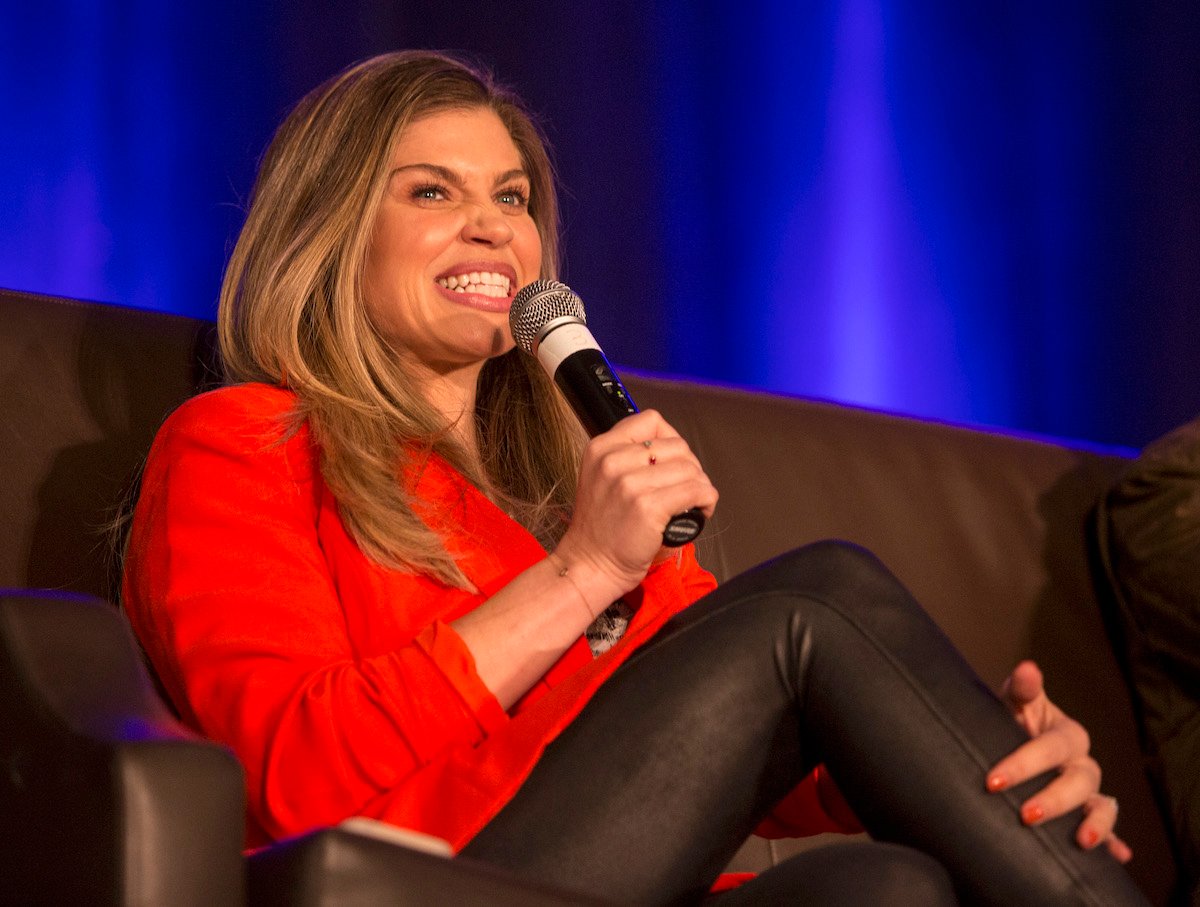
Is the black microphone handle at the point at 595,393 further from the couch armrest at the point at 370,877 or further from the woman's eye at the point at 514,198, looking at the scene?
the woman's eye at the point at 514,198

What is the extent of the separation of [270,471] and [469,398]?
0.32 metres

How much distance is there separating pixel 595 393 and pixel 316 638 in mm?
254

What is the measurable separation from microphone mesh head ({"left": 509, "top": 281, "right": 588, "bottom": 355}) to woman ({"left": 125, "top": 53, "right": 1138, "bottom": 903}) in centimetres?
14

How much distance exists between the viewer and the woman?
33.2 inches

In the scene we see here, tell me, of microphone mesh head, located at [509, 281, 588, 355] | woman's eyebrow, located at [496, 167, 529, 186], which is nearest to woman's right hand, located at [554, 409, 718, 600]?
microphone mesh head, located at [509, 281, 588, 355]

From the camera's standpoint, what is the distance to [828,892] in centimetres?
79

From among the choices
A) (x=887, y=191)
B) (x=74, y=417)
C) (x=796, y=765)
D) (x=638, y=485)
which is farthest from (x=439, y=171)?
(x=887, y=191)

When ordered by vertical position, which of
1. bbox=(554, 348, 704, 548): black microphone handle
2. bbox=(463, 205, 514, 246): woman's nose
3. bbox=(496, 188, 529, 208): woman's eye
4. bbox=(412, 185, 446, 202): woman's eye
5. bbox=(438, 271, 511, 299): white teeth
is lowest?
bbox=(554, 348, 704, 548): black microphone handle

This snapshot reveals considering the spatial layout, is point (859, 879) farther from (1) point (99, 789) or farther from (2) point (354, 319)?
(2) point (354, 319)

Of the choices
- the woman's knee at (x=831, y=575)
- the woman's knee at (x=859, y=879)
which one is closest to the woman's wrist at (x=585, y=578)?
the woman's knee at (x=831, y=575)

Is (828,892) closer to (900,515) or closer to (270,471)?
(270,471)

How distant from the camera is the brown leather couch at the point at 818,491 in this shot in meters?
1.21

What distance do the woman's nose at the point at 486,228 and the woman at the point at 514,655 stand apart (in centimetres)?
2

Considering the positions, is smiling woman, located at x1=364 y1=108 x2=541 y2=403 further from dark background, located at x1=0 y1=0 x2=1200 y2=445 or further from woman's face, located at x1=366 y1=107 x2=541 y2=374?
dark background, located at x1=0 y1=0 x2=1200 y2=445
